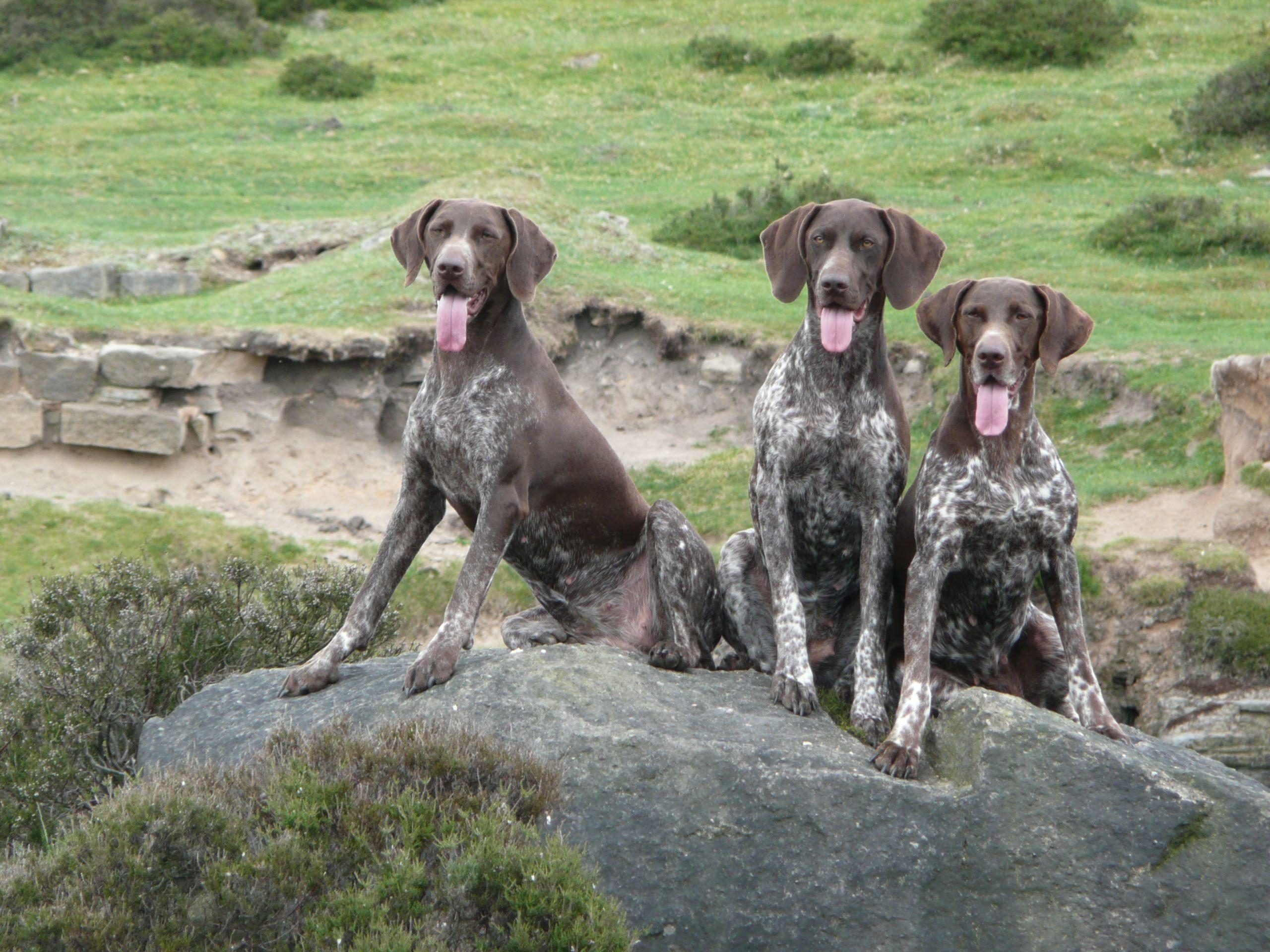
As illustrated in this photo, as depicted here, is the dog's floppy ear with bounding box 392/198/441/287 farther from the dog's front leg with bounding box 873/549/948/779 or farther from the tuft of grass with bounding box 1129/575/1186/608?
the tuft of grass with bounding box 1129/575/1186/608

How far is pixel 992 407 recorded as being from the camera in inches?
212

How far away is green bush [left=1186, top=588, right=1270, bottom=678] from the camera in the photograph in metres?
10.2

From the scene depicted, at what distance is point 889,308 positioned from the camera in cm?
1634

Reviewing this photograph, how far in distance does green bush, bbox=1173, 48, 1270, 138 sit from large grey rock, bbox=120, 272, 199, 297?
15912 millimetres

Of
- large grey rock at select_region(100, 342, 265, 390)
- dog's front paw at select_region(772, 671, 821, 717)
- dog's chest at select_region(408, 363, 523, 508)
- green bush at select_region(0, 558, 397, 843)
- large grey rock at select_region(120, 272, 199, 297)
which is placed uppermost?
dog's chest at select_region(408, 363, 523, 508)

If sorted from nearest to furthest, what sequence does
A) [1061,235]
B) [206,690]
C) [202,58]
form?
1. [206,690]
2. [1061,235]
3. [202,58]

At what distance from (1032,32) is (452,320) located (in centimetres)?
2617

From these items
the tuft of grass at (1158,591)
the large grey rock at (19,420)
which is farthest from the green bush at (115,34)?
the tuft of grass at (1158,591)

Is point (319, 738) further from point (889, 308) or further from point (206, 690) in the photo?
point (889, 308)

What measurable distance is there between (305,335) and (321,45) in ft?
65.2

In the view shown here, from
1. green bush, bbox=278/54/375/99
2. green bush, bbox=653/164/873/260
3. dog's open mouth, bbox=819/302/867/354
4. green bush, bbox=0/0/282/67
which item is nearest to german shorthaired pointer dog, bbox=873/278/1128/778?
dog's open mouth, bbox=819/302/867/354

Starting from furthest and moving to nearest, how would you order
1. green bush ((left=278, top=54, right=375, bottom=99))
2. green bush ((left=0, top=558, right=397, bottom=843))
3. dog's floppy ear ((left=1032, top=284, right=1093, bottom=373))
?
1. green bush ((left=278, top=54, right=375, bottom=99))
2. green bush ((left=0, top=558, right=397, bottom=843))
3. dog's floppy ear ((left=1032, top=284, right=1093, bottom=373))

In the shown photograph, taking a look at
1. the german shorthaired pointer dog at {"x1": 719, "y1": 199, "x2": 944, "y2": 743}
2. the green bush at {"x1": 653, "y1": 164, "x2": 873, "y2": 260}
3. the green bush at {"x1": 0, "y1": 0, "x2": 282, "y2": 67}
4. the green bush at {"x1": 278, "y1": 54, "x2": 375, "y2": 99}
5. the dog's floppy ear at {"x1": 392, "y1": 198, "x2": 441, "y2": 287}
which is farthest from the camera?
the green bush at {"x1": 0, "y1": 0, "x2": 282, "y2": 67}

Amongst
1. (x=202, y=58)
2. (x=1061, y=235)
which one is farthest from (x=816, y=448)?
(x=202, y=58)
